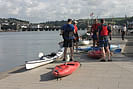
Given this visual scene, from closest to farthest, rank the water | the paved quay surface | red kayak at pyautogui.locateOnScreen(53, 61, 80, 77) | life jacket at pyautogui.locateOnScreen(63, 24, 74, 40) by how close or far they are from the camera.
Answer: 1. the paved quay surface
2. red kayak at pyautogui.locateOnScreen(53, 61, 80, 77)
3. life jacket at pyautogui.locateOnScreen(63, 24, 74, 40)
4. the water

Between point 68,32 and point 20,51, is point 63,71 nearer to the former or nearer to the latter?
point 68,32

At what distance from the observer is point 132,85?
5.95 meters

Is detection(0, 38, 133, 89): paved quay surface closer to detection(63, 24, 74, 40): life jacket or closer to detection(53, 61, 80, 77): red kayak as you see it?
detection(53, 61, 80, 77): red kayak

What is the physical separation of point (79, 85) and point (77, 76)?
104 cm

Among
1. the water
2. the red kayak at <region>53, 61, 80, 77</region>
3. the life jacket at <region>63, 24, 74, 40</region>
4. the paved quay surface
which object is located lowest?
the water

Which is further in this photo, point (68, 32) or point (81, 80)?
point (68, 32)

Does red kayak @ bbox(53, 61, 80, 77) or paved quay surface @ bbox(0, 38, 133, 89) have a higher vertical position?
red kayak @ bbox(53, 61, 80, 77)

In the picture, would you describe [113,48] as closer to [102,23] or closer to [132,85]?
[102,23]

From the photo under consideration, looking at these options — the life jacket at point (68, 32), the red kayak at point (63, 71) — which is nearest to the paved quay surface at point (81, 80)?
the red kayak at point (63, 71)

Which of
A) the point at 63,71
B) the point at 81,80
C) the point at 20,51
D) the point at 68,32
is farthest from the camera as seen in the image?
the point at 20,51

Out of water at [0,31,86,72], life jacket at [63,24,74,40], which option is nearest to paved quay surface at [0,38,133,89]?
life jacket at [63,24,74,40]

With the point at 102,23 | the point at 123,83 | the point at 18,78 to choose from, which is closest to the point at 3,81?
the point at 18,78

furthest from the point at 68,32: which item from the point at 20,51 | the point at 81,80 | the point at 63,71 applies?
the point at 20,51

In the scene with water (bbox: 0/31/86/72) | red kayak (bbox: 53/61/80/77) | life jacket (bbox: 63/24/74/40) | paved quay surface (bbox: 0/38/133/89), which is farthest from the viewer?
water (bbox: 0/31/86/72)
